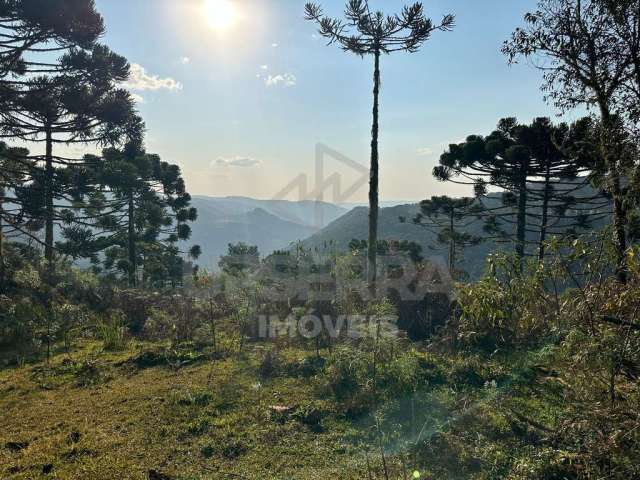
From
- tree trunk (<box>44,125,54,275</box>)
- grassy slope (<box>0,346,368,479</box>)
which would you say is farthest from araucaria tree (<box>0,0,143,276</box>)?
grassy slope (<box>0,346,368,479</box>)

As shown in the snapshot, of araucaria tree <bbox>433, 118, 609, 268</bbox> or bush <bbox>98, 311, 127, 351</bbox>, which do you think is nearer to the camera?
bush <bbox>98, 311, 127, 351</bbox>

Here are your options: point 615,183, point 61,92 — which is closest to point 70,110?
point 61,92

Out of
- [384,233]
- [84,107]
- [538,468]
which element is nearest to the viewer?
[538,468]

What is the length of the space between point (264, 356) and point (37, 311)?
23.0ft

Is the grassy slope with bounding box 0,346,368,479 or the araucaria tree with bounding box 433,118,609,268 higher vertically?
the araucaria tree with bounding box 433,118,609,268

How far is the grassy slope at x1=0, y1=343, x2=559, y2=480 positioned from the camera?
4.23 m

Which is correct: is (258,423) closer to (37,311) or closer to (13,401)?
(13,401)

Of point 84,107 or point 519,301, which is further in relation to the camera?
point 84,107

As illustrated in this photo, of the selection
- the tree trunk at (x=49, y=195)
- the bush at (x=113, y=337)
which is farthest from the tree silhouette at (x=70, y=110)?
the bush at (x=113, y=337)

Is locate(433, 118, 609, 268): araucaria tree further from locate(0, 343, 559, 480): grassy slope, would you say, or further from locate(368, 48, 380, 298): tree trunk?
locate(0, 343, 559, 480): grassy slope

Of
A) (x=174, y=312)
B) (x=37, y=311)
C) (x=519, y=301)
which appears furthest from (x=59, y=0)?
(x=519, y=301)

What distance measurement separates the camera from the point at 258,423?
A: 17.5 feet

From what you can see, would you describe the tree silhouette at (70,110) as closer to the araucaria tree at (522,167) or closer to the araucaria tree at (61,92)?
the araucaria tree at (61,92)

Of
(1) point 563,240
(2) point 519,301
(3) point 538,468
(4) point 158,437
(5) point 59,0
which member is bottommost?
(4) point 158,437
